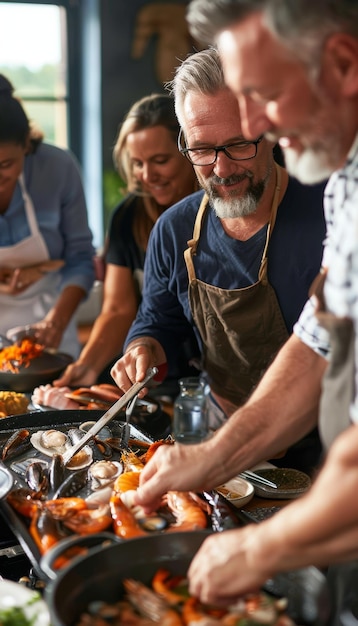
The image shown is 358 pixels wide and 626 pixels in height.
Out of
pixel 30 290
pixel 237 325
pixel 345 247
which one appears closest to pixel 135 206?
pixel 30 290

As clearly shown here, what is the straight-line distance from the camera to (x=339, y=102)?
3.89 feet

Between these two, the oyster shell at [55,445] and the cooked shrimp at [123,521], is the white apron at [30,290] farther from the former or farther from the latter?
the cooked shrimp at [123,521]

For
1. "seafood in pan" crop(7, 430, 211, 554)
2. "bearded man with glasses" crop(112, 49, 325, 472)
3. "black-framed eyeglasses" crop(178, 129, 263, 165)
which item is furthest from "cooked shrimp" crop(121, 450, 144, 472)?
"black-framed eyeglasses" crop(178, 129, 263, 165)

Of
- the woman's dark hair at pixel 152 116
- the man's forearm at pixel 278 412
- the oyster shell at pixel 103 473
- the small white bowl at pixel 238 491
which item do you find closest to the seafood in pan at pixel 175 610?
the man's forearm at pixel 278 412

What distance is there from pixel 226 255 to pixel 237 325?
0.21m

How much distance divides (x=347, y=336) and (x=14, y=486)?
0.80 m

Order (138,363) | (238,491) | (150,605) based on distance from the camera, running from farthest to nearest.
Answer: (138,363) < (238,491) < (150,605)

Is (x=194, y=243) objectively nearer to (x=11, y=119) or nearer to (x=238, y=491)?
(x=238, y=491)

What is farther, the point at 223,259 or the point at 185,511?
the point at 223,259

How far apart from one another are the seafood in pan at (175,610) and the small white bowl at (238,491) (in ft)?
1.86

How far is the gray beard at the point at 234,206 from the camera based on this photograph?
2227 millimetres

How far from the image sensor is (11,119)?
3105 millimetres

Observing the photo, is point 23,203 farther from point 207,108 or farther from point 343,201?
point 343,201

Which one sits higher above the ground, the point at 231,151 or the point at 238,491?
the point at 231,151
